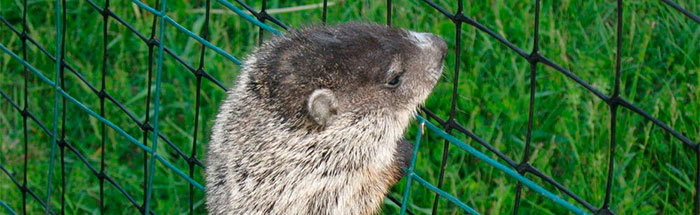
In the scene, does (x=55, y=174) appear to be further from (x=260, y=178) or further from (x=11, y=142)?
(x=260, y=178)

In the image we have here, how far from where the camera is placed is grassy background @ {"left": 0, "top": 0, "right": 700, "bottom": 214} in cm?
296

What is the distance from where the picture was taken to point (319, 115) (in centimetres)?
209

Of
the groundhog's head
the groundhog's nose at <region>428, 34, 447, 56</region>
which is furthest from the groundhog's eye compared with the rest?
the groundhog's nose at <region>428, 34, 447, 56</region>

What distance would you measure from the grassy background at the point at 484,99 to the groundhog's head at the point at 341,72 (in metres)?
0.46

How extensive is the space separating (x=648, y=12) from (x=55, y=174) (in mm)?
1961

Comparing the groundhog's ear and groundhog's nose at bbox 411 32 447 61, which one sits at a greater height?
groundhog's nose at bbox 411 32 447 61

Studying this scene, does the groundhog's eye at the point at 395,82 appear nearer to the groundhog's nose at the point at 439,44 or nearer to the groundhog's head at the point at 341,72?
the groundhog's head at the point at 341,72

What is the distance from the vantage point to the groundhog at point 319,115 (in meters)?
2.11

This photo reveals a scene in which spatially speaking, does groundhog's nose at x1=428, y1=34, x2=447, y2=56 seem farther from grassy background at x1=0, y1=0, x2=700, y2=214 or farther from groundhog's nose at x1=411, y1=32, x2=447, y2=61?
grassy background at x1=0, y1=0, x2=700, y2=214

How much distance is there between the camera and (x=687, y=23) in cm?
330

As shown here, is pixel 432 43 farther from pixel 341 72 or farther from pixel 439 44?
pixel 341 72

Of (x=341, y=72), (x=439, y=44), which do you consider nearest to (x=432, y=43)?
(x=439, y=44)

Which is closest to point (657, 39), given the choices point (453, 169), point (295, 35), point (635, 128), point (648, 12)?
point (648, 12)

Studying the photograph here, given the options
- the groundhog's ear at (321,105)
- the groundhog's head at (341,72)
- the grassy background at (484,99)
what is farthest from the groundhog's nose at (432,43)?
the grassy background at (484,99)
